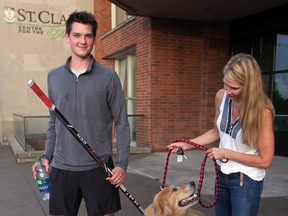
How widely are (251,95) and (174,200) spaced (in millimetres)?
1122

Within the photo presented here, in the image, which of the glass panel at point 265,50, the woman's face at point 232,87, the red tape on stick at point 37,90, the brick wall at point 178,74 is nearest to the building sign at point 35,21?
the brick wall at point 178,74

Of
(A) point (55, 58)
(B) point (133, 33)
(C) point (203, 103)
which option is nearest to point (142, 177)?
(C) point (203, 103)

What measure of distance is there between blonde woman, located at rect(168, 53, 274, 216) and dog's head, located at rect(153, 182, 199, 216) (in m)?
0.30

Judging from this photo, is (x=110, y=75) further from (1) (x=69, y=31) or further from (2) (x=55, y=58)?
(2) (x=55, y=58)

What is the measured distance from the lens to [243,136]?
2.29 metres

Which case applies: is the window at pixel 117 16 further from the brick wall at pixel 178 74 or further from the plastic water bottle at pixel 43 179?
the plastic water bottle at pixel 43 179

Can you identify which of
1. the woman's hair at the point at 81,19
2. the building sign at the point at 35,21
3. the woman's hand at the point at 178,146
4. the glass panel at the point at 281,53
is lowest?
the woman's hand at the point at 178,146

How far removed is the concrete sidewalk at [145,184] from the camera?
16.2 ft

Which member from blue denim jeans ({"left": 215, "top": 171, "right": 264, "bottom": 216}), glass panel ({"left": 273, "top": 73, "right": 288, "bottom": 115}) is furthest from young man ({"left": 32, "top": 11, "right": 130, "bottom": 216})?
glass panel ({"left": 273, "top": 73, "right": 288, "bottom": 115})

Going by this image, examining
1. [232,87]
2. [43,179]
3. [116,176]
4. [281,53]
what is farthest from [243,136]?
[281,53]

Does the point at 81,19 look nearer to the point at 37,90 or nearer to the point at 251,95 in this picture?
the point at 37,90

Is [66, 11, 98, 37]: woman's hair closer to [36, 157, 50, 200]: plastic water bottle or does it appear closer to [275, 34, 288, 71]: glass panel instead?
[36, 157, 50, 200]: plastic water bottle

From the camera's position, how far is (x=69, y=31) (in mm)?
2555

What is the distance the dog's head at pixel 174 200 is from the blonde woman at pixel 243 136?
30cm
